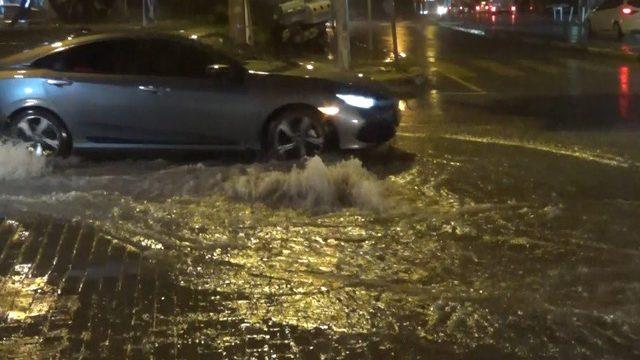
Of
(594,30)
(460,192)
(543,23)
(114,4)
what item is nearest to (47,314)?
(460,192)

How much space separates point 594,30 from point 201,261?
32.2m

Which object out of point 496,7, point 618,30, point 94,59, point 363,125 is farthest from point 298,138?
point 496,7

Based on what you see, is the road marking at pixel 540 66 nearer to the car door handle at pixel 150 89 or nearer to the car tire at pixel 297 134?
the car tire at pixel 297 134

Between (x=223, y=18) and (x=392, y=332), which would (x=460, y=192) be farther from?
(x=223, y=18)

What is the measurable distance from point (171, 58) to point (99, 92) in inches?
34.0

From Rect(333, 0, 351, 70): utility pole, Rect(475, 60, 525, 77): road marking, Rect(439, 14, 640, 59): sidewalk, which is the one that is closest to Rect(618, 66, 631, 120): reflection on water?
Rect(475, 60, 525, 77): road marking

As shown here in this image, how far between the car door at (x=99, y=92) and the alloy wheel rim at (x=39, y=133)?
Answer: 0.62ft

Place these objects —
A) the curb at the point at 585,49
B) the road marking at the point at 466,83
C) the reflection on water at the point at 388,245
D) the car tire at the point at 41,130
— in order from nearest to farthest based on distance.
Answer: the reflection on water at the point at 388,245
the car tire at the point at 41,130
the road marking at the point at 466,83
the curb at the point at 585,49

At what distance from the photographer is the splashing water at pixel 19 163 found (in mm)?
10227

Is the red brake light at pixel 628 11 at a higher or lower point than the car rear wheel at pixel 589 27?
higher

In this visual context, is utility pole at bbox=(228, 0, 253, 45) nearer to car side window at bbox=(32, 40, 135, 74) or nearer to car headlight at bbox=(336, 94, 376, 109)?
car side window at bbox=(32, 40, 135, 74)

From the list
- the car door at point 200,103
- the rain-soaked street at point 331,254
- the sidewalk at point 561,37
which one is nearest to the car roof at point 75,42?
the car door at point 200,103

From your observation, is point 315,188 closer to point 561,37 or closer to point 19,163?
point 19,163

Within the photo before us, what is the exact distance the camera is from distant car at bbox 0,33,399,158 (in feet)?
36.0
